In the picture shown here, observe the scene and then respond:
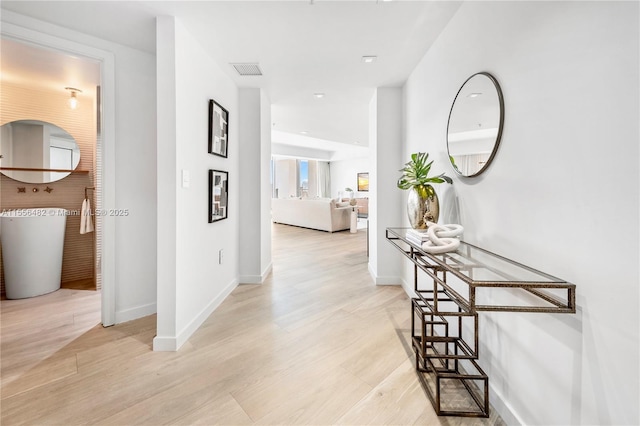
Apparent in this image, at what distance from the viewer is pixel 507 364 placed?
1309 mm

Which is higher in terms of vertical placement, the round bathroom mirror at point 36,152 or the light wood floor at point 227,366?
the round bathroom mirror at point 36,152

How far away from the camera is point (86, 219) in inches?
119

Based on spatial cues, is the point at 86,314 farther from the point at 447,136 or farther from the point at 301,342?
the point at 447,136

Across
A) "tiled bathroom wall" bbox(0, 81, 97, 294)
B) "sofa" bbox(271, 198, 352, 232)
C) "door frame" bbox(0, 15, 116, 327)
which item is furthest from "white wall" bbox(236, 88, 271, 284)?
"sofa" bbox(271, 198, 352, 232)

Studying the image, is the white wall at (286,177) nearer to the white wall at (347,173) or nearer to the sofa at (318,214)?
the white wall at (347,173)

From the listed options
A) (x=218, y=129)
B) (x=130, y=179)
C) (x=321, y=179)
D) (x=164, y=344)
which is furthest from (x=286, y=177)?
(x=164, y=344)

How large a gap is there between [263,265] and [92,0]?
107 inches

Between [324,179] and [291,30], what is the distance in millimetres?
10334

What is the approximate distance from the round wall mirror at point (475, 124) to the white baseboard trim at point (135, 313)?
2.77 metres

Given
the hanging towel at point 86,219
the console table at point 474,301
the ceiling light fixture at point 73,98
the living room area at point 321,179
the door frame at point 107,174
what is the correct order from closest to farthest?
1. the console table at point 474,301
2. the door frame at point 107,174
3. the ceiling light fixture at point 73,98
4. the hanging towel at point 86,219
5. the living room area at point 321,179

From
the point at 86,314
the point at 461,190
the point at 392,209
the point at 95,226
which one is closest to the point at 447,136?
the point at 461,190

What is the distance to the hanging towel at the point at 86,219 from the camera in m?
3.00

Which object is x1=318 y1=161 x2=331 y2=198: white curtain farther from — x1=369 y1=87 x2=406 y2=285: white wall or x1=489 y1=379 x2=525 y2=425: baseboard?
x1=489 y1=379 x2=525 y2=425: baseboard

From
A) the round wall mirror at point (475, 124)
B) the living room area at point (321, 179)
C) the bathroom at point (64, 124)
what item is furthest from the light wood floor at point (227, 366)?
the living room area at point (321, 179)
